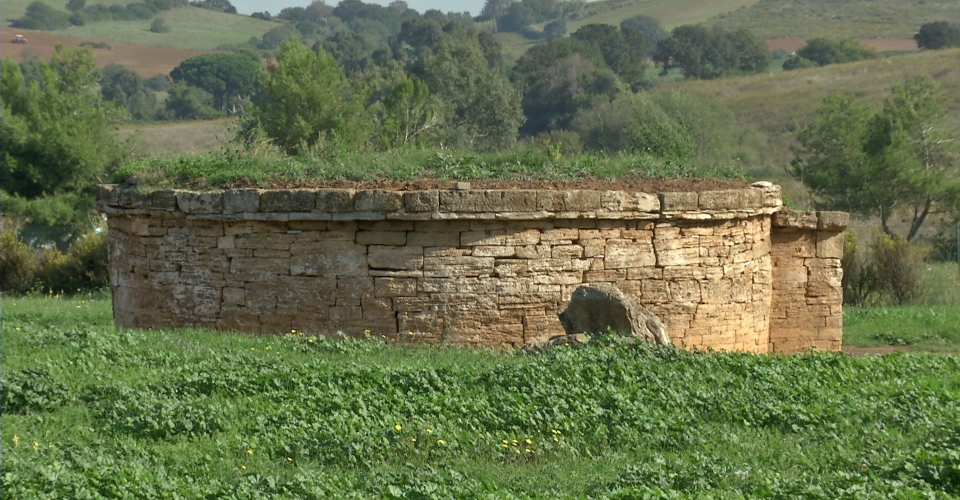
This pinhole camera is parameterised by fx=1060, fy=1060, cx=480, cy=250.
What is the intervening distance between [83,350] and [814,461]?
5933 millimetres

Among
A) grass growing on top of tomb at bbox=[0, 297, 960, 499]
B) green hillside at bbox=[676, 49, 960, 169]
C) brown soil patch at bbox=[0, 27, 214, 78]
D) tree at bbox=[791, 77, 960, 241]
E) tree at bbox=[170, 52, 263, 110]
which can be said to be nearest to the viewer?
grass growing on top of tomb at bbox=[0, 297, 960, 499]

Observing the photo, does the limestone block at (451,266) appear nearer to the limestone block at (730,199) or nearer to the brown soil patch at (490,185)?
the brown soil patch at (490,185)

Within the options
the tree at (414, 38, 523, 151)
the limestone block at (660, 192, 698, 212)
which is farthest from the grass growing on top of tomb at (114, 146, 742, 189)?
the tree at (414, 38, 523, 151)

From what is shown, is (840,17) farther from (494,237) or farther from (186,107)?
(494,237)

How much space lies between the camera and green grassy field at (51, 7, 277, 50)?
261ft

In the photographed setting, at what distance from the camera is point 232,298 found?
10.6m

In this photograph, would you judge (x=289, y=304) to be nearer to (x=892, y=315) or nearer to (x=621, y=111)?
(x=892, y=315)

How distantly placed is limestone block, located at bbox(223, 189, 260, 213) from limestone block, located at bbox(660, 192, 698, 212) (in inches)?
156

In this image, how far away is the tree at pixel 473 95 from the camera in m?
35.2

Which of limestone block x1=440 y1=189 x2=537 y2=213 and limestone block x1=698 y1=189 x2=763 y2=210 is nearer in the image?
limestone block x1=440 y1=189 x2=537 y2=213

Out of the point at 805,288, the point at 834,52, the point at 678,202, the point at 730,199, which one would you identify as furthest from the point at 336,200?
the point at 834,52

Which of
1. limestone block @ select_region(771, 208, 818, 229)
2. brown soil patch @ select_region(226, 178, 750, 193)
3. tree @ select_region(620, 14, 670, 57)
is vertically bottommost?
limestone block @ select_region(771, 208, 818, 229)

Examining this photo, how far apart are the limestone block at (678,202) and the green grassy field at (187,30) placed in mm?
65832

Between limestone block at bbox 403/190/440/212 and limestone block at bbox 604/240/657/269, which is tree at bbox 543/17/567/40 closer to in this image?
limestone block at bbox 604/240/657/269
